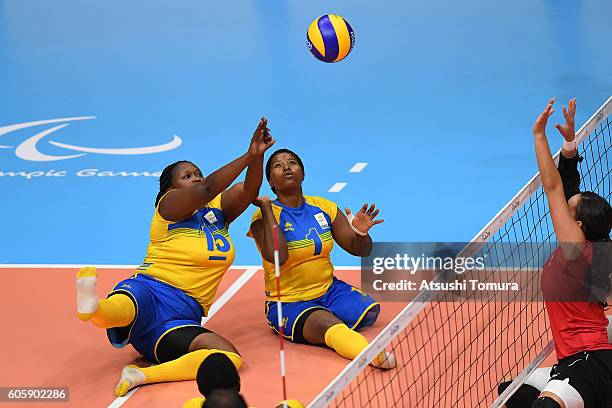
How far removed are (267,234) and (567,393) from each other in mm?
2862

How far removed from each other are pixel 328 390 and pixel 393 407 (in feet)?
4.45

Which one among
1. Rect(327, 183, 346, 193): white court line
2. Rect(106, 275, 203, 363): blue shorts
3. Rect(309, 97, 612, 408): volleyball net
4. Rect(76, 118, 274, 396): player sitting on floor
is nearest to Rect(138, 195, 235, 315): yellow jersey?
Rect(76, 118, 274, 396): player sitting on floor

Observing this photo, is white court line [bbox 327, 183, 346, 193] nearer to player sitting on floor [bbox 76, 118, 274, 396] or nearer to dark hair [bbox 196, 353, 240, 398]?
player sitting on floor [bbox 76, 118, 274, 396]

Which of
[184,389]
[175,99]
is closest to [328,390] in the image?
[184,389]

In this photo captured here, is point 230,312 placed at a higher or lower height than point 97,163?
lower

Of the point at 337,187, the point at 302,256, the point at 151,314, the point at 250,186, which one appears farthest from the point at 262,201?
the point at 337,187

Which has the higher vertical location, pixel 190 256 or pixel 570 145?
pixel 570 145

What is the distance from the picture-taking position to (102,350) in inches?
320

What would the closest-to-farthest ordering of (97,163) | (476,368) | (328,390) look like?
(328,390)
(476,368)
(97,163)

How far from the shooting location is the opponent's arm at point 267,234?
791cm

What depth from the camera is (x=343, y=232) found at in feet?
27.2

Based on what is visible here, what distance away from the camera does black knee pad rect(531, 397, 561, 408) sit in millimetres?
5871

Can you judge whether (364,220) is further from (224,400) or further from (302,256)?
(224,400)

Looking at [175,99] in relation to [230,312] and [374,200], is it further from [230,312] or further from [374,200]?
[230,312]
